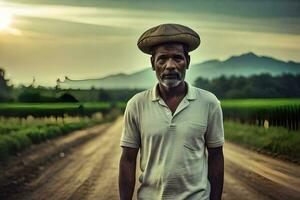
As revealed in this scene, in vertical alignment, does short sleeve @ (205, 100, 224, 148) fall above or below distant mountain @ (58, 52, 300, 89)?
below

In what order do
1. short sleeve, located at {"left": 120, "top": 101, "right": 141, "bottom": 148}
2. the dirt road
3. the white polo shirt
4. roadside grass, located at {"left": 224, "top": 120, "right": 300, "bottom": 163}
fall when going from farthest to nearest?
roadside grass, located at {"left": 224, "top": 120, "right": 300, "bottom": 163} → the dirt road → short sleeve, located at {"left": 120, "top": 101, "right": 141, "bottom": 148} → the white polo shirt

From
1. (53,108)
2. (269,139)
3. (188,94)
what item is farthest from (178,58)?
(269,139)

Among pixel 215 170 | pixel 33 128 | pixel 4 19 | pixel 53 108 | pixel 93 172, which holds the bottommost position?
pixel 93 172

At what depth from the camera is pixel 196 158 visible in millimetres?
2436

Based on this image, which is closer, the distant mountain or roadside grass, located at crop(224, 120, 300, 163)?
the distant mountain

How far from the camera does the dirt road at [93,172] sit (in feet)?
11.4

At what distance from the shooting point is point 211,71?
3584 mm

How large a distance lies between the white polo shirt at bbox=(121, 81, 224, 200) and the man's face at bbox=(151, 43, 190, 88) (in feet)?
0.28

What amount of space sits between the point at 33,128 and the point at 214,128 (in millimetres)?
1496

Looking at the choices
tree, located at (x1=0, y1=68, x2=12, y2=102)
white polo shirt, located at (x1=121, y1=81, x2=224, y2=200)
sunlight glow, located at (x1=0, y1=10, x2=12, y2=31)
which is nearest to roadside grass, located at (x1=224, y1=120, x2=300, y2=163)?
white polo shirt, located at (x1=121, y1=81, x2=224, y2=200)

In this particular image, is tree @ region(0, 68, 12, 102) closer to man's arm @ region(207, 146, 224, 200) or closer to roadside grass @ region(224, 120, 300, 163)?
roadside grass @ region(224, 120, 300, 163)

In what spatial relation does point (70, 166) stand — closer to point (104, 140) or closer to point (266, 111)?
point (104, 140)

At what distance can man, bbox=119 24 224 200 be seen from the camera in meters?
2.42

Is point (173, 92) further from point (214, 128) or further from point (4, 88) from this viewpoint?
point (4, 88)
